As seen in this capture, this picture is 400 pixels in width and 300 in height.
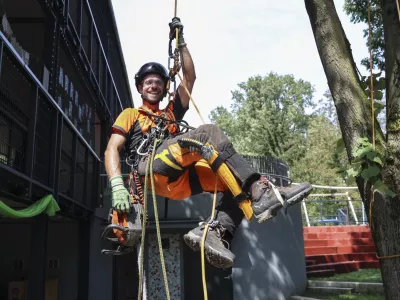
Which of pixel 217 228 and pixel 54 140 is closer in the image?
pixel 217 228

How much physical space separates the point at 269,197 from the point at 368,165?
0.70 m

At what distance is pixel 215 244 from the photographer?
2.92 m

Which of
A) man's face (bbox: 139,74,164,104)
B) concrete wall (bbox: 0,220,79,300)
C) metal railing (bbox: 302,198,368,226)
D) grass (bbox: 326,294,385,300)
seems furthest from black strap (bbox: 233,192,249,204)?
metal railing (bbox: 302,198,368,226)

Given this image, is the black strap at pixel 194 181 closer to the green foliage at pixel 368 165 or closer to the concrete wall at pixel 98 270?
the green foliage at pixel 368 165

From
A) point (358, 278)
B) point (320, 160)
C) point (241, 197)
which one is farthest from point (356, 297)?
point (320, 160)

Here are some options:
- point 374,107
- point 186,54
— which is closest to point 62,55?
point 186,54

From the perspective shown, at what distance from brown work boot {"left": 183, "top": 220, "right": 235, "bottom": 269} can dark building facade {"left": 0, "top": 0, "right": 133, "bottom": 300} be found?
2641 mm

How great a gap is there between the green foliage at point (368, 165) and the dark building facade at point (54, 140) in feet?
11.9

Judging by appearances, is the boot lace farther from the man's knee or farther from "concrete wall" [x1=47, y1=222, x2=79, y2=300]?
"concrete wall" [x1=47, y1=222, x2=79, y2=300]

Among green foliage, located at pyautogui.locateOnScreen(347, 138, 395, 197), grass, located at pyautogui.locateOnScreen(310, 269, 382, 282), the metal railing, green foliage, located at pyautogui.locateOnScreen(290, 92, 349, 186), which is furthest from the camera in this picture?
green foliage, located at pyautogui.locateOnScreen(290, 92, 349, 186)

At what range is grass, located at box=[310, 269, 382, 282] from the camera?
32.1ft

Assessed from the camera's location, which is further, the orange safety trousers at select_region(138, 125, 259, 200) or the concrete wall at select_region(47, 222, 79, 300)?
the concrete wall at select_region(47, 222, 79, 300)

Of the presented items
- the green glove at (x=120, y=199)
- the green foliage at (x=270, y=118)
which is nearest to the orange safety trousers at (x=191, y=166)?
the green glove at (x=120, y=199)

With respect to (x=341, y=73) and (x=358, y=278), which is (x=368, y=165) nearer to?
(x=341, y=73)
